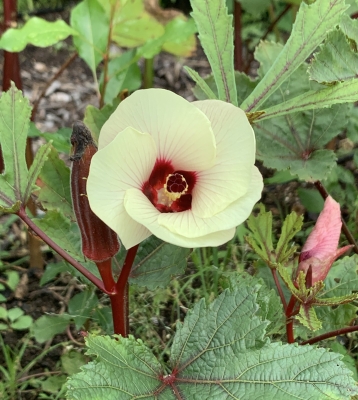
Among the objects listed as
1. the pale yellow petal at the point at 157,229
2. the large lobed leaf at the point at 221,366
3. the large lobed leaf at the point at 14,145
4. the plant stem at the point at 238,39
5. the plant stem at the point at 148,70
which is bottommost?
the large lobed leaf at the point at 221,366

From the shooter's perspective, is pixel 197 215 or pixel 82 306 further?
pixel 82 306

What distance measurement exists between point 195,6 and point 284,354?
1.65 feet

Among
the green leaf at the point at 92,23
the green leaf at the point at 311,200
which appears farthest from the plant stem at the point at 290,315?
the green leaf at the point at 92,23

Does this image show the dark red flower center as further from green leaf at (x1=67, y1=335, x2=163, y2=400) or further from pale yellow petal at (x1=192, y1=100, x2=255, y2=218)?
green leaf at (x1=67, y1=335, x2=163, y2=400)

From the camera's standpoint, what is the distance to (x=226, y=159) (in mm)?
637

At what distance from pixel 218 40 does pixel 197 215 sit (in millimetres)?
307

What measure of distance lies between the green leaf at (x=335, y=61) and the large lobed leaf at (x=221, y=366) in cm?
35

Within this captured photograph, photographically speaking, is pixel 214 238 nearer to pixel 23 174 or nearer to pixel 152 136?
pixel 152 136

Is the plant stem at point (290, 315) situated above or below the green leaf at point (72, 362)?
below

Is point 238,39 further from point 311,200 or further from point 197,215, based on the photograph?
point 197,215

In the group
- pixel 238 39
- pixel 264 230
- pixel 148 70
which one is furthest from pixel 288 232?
pixel 148 70

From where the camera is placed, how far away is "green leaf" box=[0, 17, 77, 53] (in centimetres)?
110

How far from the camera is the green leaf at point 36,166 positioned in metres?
0.69

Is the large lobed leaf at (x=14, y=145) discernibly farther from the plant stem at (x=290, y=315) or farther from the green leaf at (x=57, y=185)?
the plant stem at (x=290, y=315)
